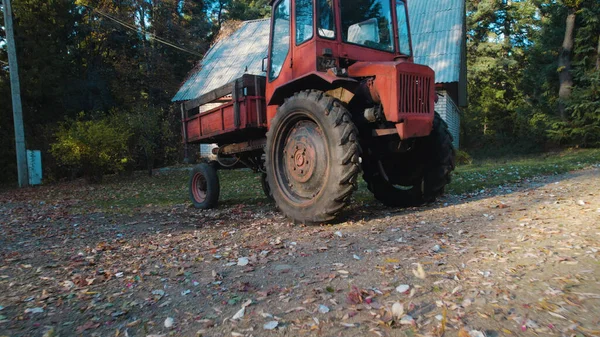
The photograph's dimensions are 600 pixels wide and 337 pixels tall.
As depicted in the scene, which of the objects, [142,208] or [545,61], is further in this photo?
[545,61]

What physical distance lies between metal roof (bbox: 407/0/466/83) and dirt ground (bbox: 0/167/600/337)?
11.8 m

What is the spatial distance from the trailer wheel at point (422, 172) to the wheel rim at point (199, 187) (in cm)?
362

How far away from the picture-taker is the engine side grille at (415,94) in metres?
4.46

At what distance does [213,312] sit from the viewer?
2.45 meters

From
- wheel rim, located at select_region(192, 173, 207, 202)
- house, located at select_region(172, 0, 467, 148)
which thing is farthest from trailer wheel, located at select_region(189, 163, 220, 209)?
house, located at select_region(172, 0, 467, 148)

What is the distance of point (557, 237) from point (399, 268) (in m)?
1.59

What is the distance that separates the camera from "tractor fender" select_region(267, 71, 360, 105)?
456 centimetres

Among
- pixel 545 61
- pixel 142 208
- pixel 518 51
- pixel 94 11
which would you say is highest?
pixel 94 11

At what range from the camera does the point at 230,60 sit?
20.8 meters

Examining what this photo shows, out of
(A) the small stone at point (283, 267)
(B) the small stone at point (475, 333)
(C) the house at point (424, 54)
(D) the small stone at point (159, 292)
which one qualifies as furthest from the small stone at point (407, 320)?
(C) the house at point (424, 54)

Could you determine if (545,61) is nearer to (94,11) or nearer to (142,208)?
(142,208)

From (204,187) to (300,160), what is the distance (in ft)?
12.1

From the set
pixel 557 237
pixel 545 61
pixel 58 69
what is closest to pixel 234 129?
pixel 557 237

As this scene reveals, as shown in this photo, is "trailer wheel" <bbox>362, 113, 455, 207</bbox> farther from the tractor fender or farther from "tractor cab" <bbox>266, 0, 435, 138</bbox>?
the tractor fender
